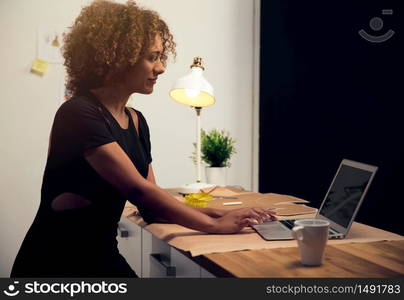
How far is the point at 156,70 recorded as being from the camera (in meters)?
1.61

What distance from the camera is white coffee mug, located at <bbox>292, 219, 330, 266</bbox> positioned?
108 cm

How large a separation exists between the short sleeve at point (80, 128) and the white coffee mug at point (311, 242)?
54cm

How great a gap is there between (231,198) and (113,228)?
0.72 metres

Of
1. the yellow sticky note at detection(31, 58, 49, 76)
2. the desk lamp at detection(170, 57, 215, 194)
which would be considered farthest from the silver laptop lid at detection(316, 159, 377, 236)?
the yellow sticky note at detection(31, 58, 49, 76)

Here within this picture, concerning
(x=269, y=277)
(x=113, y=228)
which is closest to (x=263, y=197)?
(x=113, y=228)

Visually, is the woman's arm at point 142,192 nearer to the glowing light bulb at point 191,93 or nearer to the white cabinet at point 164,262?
the white cabinet at point 164,262

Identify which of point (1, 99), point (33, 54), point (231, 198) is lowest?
point (231, 198)

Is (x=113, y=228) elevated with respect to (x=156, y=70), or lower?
lower

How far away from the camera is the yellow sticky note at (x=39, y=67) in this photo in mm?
2594

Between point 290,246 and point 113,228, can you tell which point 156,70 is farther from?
point 290,246

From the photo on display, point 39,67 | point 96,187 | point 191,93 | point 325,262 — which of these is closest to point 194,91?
point 191,93

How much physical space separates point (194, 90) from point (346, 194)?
3.19 feet

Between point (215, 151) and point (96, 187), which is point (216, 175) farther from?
point (96, 187)

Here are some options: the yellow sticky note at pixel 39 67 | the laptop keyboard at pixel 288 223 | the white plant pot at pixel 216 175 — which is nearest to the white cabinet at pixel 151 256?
the laptop keyboard at pixel 288 223
